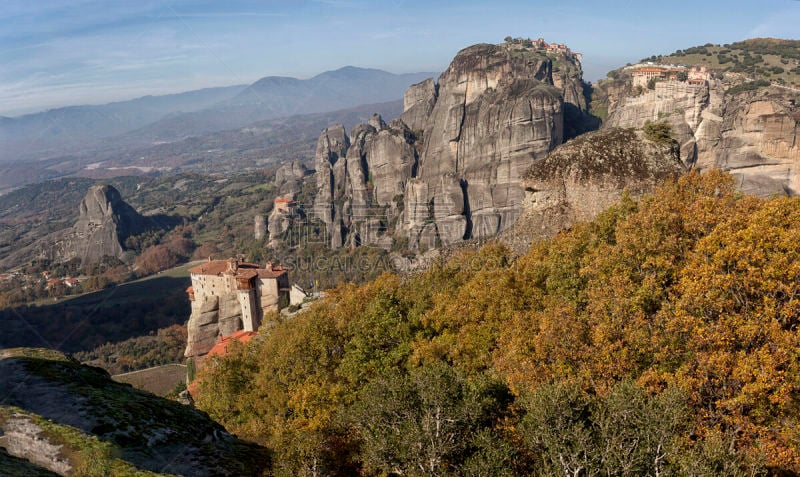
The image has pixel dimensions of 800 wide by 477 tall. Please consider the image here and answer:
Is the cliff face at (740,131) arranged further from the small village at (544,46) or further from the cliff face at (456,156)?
the small village at (544,46)

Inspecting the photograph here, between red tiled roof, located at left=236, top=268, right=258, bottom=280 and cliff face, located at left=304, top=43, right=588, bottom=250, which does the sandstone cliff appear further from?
red tiled roof, located at left=236, top=268, right=258, bottom=280

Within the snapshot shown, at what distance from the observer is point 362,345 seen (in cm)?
1881

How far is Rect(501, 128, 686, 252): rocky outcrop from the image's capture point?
22.8m

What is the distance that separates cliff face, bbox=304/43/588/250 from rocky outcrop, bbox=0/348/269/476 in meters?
93.0

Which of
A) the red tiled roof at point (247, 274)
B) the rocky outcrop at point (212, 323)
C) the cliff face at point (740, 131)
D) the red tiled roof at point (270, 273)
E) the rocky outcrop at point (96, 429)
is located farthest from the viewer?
the cliff face at point (740, 131)

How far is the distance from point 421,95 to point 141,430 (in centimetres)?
16038

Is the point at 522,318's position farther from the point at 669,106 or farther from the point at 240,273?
the point at 669,106

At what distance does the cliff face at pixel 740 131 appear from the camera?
59.1 metres

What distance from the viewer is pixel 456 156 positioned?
124 metres

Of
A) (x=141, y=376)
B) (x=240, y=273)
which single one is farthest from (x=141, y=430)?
(x=141, y=376)

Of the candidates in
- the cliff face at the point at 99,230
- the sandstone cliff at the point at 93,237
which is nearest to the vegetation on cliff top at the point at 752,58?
the sandstone cliff at the point at 93,237

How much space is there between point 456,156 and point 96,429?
119 meters

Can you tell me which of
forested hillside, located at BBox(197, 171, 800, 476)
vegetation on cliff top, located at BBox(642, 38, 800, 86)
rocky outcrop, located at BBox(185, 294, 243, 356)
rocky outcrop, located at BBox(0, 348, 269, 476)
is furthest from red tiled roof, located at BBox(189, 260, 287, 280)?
vegetation on cliff top, located at BBox(642, 38, 800, 86)

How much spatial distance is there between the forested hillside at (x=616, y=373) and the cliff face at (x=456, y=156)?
8682 centimetres
